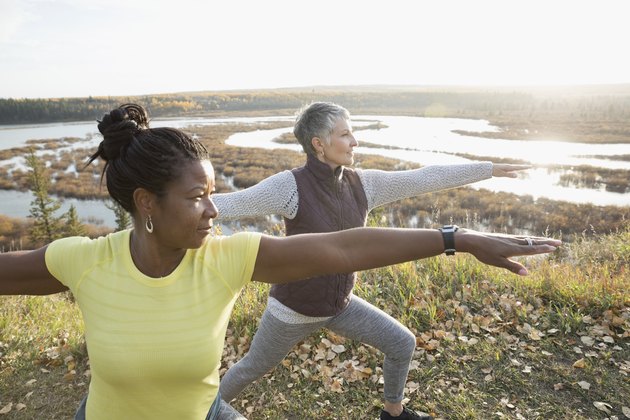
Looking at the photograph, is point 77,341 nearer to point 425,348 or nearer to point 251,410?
point 251,410

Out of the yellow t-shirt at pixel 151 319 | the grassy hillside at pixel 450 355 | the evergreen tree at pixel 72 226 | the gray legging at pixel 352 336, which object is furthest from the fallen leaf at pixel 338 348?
the evergreen tree at pixel 72 226

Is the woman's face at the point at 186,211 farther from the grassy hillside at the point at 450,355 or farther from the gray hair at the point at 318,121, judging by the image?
the grassy hillside at the point at 450,355

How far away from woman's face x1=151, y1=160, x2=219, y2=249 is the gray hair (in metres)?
1.47

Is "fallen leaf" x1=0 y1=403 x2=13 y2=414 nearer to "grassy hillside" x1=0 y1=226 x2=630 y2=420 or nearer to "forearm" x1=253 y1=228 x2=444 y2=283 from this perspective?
"grassy hillside" x1=0 y1=226 x2=630 y2=420

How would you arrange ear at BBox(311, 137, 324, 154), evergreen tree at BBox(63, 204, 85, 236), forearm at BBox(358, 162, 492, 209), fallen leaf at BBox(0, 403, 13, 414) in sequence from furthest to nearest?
evergreen tree at BBox(63, 204, 85, 236)
fallen leaf at BBox(0, 403, 13, 414)
forearm at BBox(358, 162, 492, 209)
ear at BBox(311, 137, 324, 154)

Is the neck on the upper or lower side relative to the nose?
lower

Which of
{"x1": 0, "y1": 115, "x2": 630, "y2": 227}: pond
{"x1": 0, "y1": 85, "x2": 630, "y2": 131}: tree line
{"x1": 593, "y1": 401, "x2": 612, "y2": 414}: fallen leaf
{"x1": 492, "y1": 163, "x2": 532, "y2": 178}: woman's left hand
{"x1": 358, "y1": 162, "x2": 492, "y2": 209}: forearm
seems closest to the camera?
{"x1": 358, "y1": 162, "x2": 492, "y2": 209}: forearm

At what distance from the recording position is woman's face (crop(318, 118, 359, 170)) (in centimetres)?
313

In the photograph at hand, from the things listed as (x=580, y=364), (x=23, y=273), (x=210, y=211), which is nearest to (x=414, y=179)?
(x=210, y=211)

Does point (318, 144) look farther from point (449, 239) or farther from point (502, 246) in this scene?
point (502, 246)

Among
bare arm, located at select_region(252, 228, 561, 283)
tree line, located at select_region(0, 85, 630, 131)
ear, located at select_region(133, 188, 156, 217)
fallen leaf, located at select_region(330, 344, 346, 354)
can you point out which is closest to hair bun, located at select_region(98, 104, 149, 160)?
ear, located at select_region(133, 188, 156, 217)

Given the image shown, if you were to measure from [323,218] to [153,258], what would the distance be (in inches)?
54.7

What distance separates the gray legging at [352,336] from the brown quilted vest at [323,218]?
0.13 m

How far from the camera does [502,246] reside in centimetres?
175
